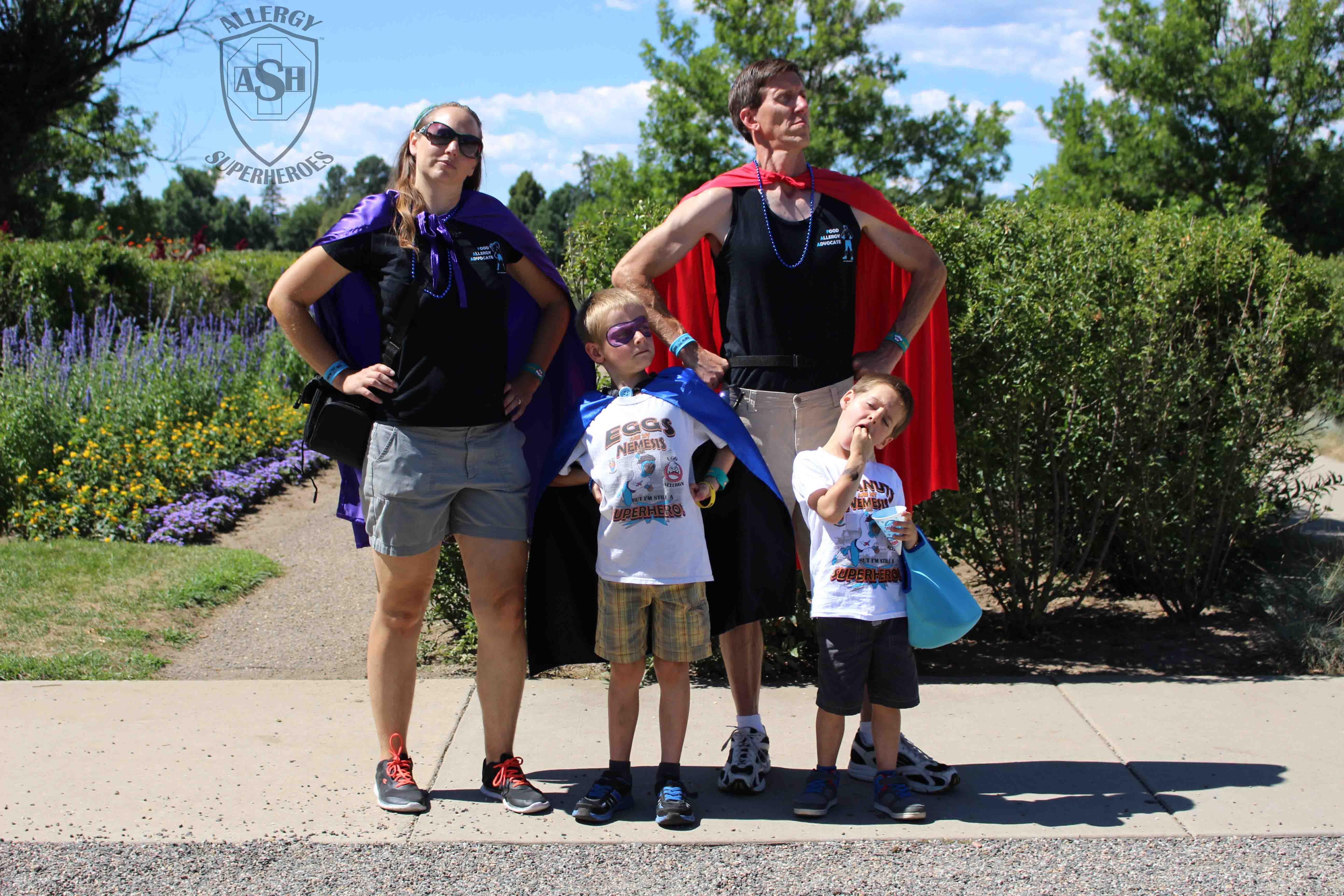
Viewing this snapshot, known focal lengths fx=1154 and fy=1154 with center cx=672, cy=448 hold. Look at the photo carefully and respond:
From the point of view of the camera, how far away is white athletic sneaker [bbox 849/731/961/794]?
3.44 m

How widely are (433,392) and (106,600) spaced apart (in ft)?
11.1

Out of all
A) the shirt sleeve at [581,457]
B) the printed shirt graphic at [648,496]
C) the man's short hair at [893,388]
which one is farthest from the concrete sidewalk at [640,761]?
the man's short hair at [893,388]

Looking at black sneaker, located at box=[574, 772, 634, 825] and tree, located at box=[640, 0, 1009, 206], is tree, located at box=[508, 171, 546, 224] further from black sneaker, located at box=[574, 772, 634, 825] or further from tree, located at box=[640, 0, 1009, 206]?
black sneaker, located at box=[574, 772, 634, 825]

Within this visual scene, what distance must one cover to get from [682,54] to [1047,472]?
898 inches

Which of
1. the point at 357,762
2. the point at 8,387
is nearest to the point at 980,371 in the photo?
the point at 357,762

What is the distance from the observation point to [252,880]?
290cm

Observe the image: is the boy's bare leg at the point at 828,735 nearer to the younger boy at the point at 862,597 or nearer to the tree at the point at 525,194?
the younger boy at the point at 862,597

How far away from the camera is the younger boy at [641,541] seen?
3.17 meters

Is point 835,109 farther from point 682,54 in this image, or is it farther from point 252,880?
point 252,880

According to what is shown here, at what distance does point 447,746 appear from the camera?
3.83 m

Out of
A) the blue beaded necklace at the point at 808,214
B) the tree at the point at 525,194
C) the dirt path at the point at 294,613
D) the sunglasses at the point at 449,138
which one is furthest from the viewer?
the tree at the point at 525,194

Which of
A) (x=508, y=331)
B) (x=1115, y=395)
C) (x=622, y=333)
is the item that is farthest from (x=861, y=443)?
(x=1115, y=395)

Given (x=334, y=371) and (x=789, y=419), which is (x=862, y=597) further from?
(x=334, y=371)

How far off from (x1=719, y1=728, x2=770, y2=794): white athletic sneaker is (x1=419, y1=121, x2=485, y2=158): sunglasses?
1864mm
